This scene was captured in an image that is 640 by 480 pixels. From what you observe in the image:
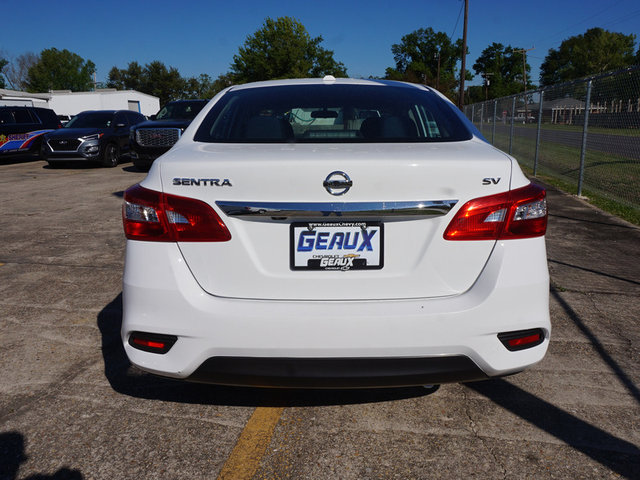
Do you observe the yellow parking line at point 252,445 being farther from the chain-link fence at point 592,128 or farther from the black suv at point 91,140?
the black suv at point 91,140

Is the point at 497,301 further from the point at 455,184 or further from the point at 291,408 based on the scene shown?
the point at 291,408

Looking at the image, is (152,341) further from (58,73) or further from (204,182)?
(58,73)

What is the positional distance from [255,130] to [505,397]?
1.89 m

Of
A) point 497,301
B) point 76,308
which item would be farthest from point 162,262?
point 76,308

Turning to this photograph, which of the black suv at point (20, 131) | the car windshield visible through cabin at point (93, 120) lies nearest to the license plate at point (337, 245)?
the car windshield visible through cabin at point (93, 120)

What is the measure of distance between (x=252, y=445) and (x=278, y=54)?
67065 mm

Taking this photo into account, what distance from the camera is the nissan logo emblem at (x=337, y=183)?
207 cm

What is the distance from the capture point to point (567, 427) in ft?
8.39

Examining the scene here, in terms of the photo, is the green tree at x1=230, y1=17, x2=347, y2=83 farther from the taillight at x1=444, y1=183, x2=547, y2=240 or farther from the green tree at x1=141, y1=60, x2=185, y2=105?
the taillight at x1=444, y1=183, x2=547, y2=240

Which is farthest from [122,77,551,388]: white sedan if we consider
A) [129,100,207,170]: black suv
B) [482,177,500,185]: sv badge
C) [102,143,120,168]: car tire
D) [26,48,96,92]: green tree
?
[26,48,96,92]: green tree

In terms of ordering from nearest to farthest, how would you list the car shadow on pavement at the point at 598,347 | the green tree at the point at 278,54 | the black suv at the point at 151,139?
the car shadow on pavement at the point at 598,347, the black suv at the point at 151,139, the green tree at the point at 278,54

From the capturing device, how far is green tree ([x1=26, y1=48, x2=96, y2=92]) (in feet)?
337

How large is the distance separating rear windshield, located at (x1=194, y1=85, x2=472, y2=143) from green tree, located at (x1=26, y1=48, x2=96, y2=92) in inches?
4416

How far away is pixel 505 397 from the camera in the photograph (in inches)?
112
